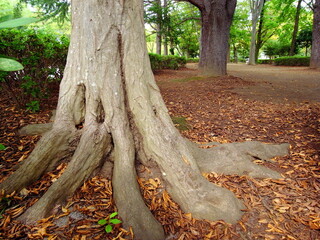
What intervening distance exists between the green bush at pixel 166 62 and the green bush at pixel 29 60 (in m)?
9.40

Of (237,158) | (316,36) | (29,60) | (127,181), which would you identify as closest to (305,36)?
(316,36)

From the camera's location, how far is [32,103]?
3783mm

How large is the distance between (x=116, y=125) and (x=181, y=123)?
2035 millimetres

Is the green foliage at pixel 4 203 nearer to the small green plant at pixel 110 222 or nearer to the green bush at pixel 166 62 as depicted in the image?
the small green plant at pixel 110 222

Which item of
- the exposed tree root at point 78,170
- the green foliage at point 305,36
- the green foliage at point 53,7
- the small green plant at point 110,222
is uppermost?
the green foliage at point 305,36

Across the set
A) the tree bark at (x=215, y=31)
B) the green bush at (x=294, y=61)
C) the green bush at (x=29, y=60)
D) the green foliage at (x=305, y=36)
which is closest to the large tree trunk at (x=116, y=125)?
the green bush at (x=29, y=60)

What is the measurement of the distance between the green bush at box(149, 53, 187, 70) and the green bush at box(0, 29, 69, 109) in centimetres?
940

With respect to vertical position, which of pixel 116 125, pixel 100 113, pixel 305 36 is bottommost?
pixel 116 125

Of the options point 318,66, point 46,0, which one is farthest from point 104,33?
point 318,66

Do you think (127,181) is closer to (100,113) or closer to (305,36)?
(100,113)

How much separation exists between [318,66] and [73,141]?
17351mm

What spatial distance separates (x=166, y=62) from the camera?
16016 mm

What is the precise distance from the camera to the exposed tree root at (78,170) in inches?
69.0

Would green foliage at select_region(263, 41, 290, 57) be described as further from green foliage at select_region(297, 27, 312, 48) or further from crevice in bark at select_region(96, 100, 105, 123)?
crevice in bark at select_region(96, 100, 105, 123)
